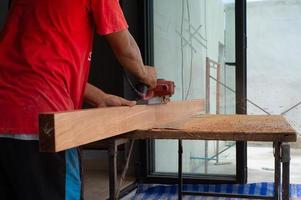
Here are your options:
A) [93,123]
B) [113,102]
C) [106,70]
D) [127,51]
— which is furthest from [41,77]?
[106,70]

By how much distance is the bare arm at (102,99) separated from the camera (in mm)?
1545

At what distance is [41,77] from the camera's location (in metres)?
1.16

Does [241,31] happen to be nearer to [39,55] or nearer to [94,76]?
[94,76]

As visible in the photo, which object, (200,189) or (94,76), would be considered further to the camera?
(94,76)

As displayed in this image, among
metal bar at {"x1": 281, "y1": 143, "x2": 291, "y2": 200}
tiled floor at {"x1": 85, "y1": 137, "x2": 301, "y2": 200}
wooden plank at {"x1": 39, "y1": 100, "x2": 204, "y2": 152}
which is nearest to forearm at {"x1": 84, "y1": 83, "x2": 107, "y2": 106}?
wooden plank at {"x1": 39, "y1": 100, "x2": 204, "y2": 152}

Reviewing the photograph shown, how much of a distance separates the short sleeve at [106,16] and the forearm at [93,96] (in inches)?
14.9

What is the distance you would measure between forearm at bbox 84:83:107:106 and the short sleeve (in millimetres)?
379

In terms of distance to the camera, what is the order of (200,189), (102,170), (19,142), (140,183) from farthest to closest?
(102,170), (140,183), (200,189), (19,142)

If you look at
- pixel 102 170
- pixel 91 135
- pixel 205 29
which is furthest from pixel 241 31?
pixel 91 135

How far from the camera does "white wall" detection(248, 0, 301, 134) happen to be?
379cm

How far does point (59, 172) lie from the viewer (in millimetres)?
1188

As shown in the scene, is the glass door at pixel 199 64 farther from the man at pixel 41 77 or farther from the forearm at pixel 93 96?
the man at pixel 41 77

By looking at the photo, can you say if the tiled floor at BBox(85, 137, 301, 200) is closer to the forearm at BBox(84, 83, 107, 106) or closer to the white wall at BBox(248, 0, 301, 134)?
the white wall at BBox(248, 0, 301, 134)

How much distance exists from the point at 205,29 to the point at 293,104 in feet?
4.48
